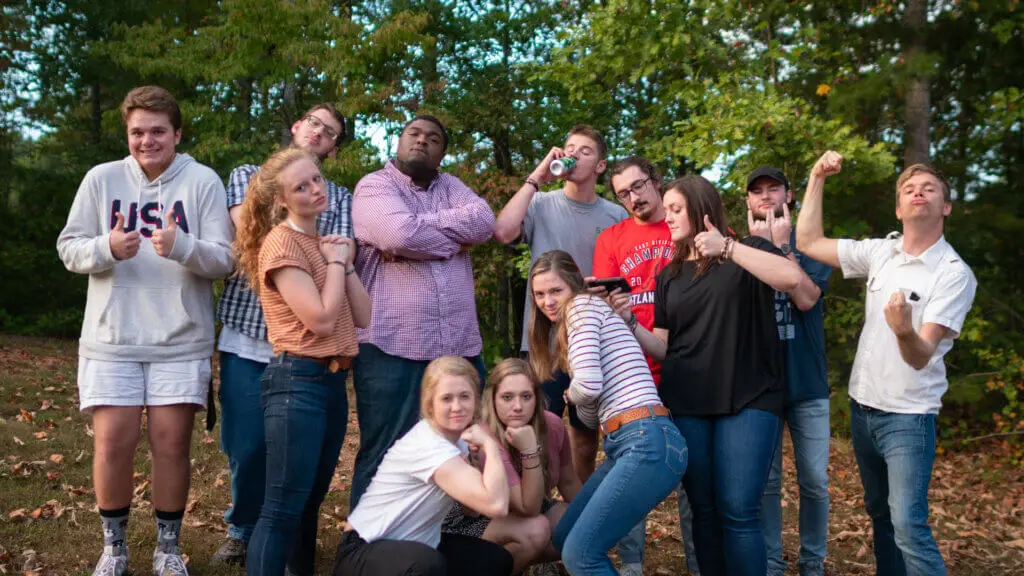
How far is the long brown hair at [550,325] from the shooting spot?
3.50 metres

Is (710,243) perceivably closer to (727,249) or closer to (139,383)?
(727,249)

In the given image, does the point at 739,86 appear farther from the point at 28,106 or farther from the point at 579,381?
the point at 28,106

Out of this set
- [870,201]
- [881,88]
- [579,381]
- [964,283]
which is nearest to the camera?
[579,381]

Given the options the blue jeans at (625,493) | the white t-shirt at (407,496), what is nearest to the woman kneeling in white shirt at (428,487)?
the white t-shirt at (407,496)

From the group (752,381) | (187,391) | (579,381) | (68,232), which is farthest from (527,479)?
(68,232)

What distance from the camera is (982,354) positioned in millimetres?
9812

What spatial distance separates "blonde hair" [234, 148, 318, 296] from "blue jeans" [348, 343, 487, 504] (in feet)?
2.12

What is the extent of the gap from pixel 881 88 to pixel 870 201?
1410mm

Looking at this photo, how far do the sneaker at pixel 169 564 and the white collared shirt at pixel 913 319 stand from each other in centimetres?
307

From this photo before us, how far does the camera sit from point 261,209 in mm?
3391

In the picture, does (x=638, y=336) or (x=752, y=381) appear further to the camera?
(x=638, y=336)

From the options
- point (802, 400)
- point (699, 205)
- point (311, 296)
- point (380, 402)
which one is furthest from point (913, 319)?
point (311, 296)

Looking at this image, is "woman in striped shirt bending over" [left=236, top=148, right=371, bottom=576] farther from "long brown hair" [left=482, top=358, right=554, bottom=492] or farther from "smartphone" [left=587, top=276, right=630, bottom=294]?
"smartphone" [left=587, top=276, right=630, bottom=294]

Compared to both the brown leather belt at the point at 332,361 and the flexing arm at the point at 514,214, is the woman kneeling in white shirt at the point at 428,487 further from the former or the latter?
the flexing arm at the point at 514,214
